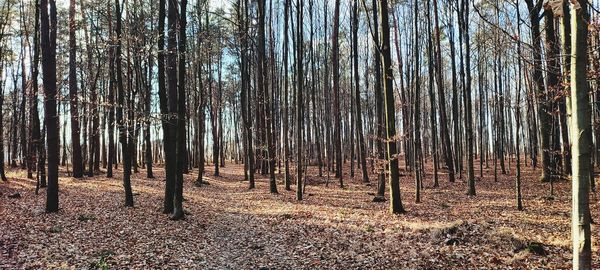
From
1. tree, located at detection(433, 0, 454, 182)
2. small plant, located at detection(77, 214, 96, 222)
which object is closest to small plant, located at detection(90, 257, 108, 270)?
small plant, located at detection(77, 214, 96, 222)

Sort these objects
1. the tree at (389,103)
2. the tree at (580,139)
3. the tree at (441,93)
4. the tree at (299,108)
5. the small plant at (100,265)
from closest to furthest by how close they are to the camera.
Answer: the tree at (580,139) → the small plant at (100,265) → the tree at (389,103) → the tree at (299,108) → the tree at (441,93)

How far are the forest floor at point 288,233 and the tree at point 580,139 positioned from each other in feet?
12.2

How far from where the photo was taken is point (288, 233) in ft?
36.3

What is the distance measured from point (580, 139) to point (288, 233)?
329 inches

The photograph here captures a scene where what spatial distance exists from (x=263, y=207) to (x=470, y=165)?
9.42 m

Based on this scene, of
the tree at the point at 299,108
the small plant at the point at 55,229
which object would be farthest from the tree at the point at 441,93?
the small plant at the point at 55,229

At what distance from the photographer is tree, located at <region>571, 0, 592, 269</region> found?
391 cm

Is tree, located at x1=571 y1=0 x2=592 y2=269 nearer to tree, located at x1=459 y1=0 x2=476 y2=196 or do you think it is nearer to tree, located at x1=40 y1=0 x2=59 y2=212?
tree, located at x1=459 y1=0 x2=476 y2=196

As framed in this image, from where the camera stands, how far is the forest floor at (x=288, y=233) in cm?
809

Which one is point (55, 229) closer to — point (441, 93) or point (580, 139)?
point (580, 139)

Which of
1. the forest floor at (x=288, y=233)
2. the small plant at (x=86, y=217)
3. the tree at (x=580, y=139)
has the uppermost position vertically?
the tree at (x=580, y=139)

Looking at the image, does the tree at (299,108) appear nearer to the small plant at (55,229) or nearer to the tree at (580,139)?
the small plant at (55,229)

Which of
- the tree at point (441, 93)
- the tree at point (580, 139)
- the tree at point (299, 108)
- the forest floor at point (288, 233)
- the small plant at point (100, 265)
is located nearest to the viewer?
the tree at point (580, 139)

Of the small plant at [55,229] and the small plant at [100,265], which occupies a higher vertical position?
the small plant at [55,229]
